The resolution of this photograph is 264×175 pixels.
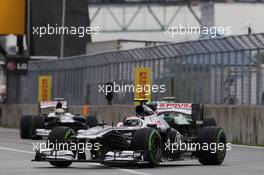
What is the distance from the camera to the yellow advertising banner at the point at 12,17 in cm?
5950

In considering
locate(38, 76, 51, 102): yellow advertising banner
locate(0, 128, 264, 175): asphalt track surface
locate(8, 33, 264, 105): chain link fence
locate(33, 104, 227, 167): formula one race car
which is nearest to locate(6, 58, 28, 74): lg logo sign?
locate(8, 33, 264, 105): chain link fence

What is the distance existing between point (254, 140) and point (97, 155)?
45.4 ft

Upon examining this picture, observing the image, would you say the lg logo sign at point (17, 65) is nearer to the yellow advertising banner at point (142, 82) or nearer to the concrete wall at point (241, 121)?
the yellow advertising banner at point (142, 82)

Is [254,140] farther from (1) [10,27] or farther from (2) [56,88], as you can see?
(1) [10,27]

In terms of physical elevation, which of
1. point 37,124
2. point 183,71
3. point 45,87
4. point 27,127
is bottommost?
point 27,127

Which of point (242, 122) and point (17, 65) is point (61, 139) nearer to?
point (242, 122)

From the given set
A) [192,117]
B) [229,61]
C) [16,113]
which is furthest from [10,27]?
[192,117]

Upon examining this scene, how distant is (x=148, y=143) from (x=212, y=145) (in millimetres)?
2212

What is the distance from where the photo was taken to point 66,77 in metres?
49.0

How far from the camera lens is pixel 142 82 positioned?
38.4m

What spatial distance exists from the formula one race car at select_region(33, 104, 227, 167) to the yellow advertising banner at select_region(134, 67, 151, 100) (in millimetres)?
17619

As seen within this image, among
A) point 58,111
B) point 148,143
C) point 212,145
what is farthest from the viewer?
point 58,111

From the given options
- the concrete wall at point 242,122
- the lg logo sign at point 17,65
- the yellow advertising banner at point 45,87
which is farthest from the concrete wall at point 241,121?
the lg logo sign at point 17,65

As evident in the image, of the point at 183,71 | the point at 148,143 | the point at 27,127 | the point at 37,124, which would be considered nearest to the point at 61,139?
the point at 148,143
